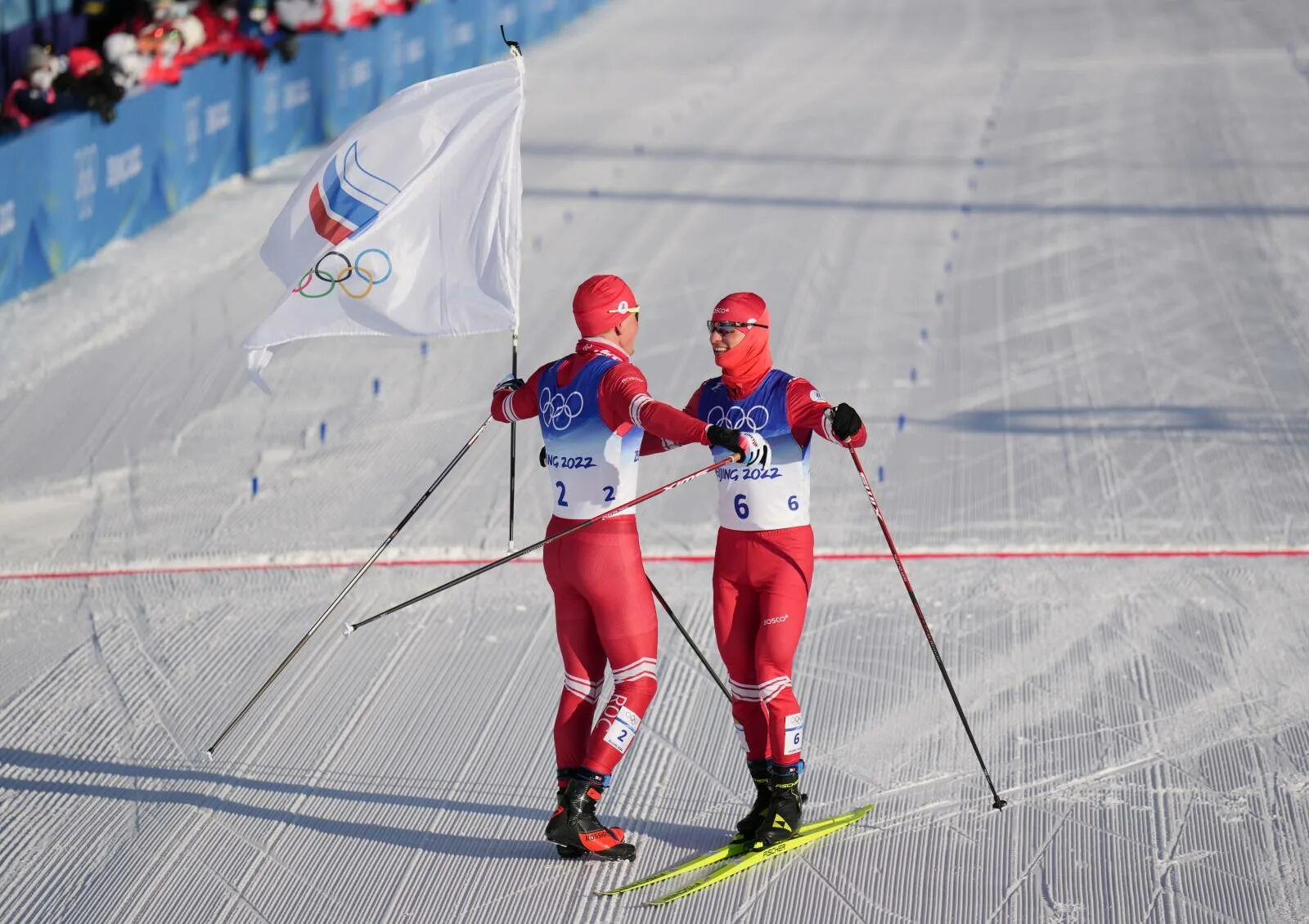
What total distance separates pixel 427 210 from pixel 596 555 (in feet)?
5.04

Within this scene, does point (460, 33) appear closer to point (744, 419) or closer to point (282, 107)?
point (282, 107)

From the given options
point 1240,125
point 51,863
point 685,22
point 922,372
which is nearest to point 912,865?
point 51,863

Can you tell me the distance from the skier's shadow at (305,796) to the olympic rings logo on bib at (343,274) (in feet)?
5.66

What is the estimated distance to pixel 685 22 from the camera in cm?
2281

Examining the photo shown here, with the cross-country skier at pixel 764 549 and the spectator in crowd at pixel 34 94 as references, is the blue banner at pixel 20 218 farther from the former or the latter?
the cross-country skier at pixel 764 549

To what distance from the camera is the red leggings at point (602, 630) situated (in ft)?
15.0

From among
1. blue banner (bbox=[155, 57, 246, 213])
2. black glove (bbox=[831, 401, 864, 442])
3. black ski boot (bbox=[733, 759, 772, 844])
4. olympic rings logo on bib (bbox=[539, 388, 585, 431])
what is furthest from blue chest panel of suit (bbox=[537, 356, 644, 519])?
blue banner (bbox=[155, 57, 246, 213])

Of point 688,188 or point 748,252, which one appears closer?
point 748,252

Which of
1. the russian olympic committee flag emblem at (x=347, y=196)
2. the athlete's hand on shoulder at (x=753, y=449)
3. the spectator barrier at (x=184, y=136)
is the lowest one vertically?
the spectator barrier at (x=184, y=136)

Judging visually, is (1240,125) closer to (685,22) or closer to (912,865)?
(685,22)

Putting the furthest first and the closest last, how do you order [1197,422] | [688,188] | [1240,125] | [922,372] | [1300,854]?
[1240,125] < [688,188] < [922,372] < [1197,422] < [1300,854]

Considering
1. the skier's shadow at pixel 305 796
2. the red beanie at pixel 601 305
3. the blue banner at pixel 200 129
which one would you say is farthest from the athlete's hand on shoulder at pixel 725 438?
the blue banner at pixel 200 129

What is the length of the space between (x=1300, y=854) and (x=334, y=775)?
3.20 meters

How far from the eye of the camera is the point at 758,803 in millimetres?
4758
